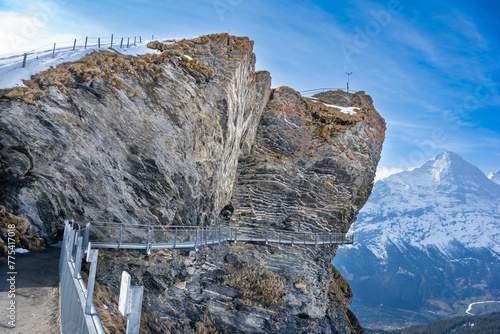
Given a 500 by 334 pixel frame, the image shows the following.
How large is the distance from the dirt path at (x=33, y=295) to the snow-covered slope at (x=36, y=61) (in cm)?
1011

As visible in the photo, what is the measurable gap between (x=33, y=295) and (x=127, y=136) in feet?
42.4

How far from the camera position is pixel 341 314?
1486 inches

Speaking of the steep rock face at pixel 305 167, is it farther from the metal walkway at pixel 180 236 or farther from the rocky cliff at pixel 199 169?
the metal walkway at pixel 180 236

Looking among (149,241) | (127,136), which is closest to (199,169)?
(127,136)

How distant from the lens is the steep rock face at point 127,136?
15.5m

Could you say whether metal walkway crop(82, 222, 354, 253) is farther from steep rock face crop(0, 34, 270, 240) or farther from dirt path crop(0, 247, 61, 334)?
dirt path crop(0, 247, 61, 334)

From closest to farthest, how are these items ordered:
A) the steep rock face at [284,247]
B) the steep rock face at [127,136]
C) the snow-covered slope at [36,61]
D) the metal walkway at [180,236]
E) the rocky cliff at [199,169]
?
the steep rock face at [127,136] < the metal walkway at [180,236] < the rocky cliff at [199,169] < the snow-covered slope at [36,61] < the steep rock face at [284,247]

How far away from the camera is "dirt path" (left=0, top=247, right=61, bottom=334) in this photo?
270 inches

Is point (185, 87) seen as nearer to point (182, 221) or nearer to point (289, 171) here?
point (182, 221)

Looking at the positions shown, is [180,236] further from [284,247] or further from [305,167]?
[305,167]

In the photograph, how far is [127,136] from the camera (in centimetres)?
2019

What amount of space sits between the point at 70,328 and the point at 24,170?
12.2 metres

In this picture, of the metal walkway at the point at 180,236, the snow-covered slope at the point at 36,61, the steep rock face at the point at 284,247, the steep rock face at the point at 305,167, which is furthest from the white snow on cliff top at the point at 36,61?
the steep rock face at the point at 305,167

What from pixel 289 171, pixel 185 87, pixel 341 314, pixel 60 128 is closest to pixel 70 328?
pixel 60 128
